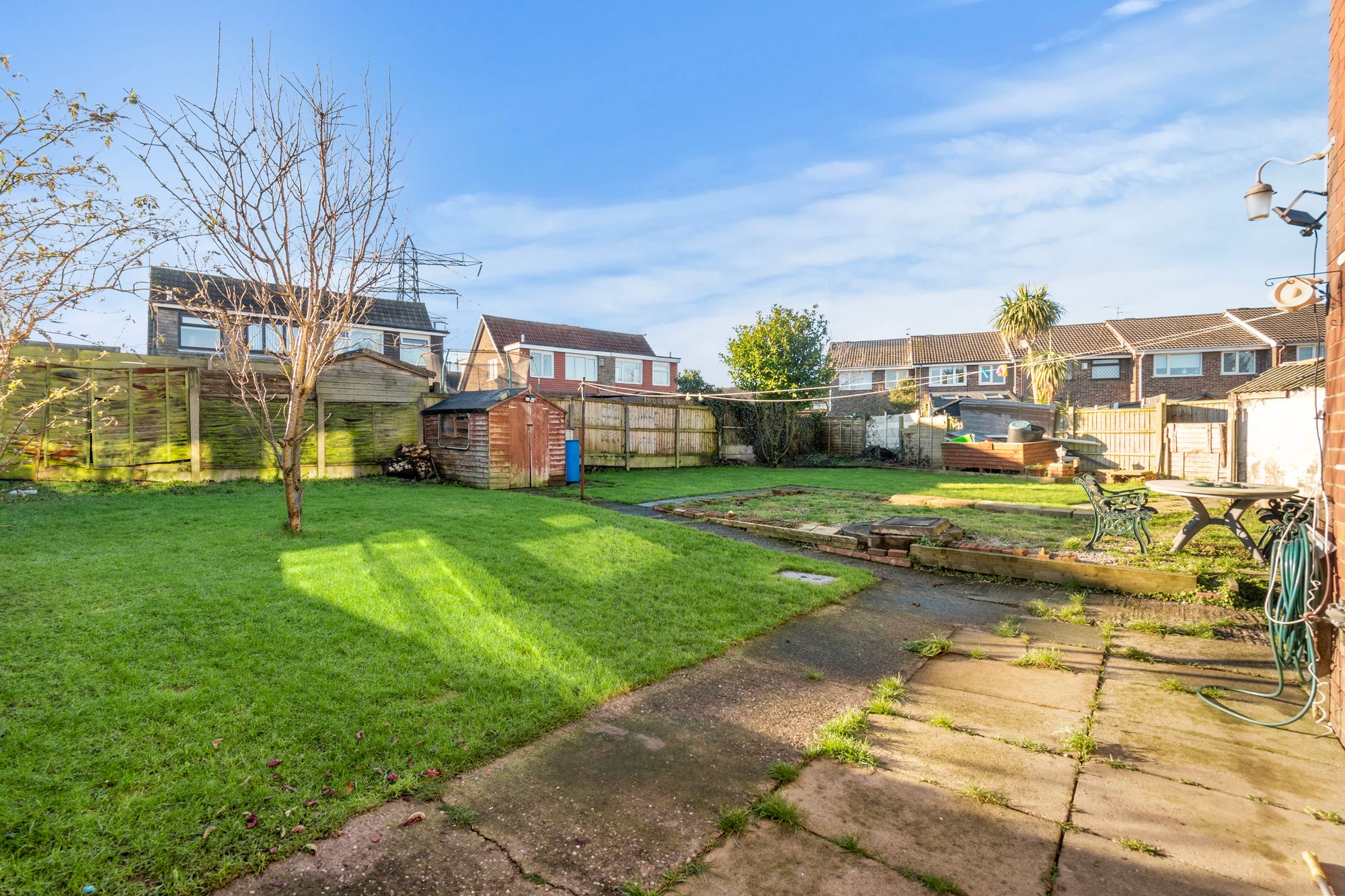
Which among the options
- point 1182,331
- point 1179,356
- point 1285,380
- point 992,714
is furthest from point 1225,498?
point 1182,331

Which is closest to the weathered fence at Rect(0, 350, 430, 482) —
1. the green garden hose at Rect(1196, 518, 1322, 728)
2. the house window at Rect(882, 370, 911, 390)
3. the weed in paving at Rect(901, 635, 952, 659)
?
the weed in paving at Rect(901, 635, 952, 659)

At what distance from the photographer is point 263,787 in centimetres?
269

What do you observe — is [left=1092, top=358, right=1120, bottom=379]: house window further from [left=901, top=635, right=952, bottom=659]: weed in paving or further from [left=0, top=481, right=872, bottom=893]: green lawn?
[left=901, top=635, right=952, bottom=659]: weed in paving

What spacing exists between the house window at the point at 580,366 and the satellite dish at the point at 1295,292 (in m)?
30.8

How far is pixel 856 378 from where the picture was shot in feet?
136

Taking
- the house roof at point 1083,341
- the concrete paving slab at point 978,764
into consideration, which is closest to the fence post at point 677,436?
the concrete paving slab at point 978,764

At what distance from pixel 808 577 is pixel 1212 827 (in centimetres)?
443

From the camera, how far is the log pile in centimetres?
1426

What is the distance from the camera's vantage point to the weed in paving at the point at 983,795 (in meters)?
2.76

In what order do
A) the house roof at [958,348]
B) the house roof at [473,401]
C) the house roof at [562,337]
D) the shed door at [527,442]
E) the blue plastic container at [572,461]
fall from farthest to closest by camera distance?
1. the house roof at [958,348]
2. the house roof at [562,337]
3. the blue plastic container at [572,461]
4. the shed door at [527,442]
5. the house roof at [473,401]

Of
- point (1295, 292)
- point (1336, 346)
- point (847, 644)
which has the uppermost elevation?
point (1295, 292)

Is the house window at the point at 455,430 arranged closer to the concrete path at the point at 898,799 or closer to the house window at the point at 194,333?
the concrete path at the point at 898,799

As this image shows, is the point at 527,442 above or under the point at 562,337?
under

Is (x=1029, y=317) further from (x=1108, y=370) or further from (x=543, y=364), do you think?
(x=543, y=364)
